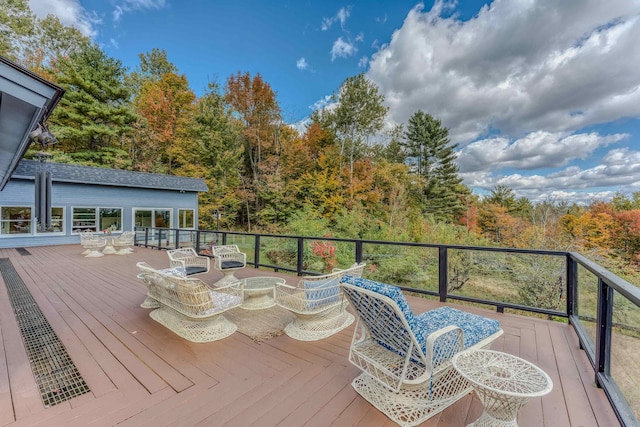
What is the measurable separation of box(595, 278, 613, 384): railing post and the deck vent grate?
150 inches

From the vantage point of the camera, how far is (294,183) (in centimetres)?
1747

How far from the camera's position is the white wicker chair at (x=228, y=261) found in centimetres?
479

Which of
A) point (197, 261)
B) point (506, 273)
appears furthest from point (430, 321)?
point (197, 261)

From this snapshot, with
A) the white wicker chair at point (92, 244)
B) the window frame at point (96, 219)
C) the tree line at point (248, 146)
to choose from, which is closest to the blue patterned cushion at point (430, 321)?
the white wicker chair at point (92, 244)

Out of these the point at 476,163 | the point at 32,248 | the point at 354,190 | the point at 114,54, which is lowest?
the point at 32,248

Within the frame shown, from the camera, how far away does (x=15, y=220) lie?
1020cm

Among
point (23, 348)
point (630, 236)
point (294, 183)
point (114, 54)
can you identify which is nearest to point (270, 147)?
point (294, 183)

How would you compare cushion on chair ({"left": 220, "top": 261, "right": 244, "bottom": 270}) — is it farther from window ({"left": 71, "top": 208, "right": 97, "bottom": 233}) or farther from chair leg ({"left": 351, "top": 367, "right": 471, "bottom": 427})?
window ({"left": 71, "top": 208, "right": 97, "bottom": 233})

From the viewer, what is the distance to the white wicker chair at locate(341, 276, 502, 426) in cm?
164

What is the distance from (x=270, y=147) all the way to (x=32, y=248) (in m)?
12.5

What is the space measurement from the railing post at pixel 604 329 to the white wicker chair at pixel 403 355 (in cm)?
85

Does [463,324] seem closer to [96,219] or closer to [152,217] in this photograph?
[152,217]

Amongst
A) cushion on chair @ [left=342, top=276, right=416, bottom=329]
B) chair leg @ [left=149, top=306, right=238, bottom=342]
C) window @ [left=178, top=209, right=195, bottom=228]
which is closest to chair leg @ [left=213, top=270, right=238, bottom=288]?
chair leg @ [left=149, top=306, right=238, bottom=342]

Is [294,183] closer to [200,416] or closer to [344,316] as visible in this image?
[344,316]
